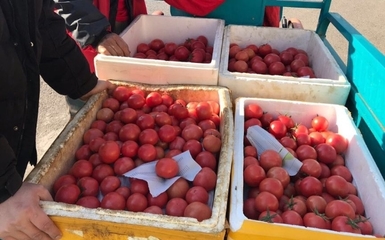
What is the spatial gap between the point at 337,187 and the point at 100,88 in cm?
124

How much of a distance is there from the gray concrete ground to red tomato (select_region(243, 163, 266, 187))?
213 cm

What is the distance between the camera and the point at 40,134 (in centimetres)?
323

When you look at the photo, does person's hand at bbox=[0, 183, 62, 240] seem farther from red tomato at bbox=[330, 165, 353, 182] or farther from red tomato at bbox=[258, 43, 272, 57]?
red tomato at bbox=[258, 43, 272, 57]

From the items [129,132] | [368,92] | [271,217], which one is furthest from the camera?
[368,92]

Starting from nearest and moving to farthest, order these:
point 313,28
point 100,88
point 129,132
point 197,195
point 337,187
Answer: point 197,195 → point 337,187 → point 129,132 → point 100,88 → point 313,28

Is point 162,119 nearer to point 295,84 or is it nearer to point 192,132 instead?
point 192,132

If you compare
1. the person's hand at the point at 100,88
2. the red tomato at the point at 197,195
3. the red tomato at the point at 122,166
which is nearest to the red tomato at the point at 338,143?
the red tomato at the point at 197,195

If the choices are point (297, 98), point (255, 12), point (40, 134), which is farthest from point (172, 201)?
point (40, 134)

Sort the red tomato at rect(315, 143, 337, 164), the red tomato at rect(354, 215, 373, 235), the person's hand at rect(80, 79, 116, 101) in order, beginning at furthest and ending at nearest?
the person's hand at rect(80, 79, 116, 101) < the red tomato at rect(315, 143, 337, 164) < the red tomato at rect(354, 215, 373, 235)

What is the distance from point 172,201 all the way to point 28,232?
496mm

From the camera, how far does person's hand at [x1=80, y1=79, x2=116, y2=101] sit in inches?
74.1

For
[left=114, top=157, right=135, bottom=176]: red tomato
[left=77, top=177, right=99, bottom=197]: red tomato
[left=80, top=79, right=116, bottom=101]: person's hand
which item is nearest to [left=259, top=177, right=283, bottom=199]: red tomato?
[left=114, top=157, right=135, bottom=176]: red tomato

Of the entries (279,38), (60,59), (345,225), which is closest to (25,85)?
(60,59)

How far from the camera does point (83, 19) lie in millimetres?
2043
